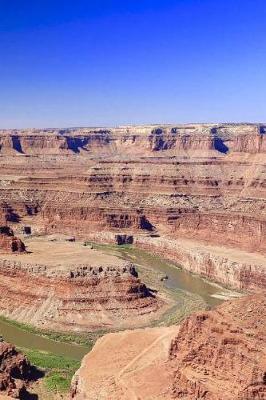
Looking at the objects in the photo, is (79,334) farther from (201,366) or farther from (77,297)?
(201,366)

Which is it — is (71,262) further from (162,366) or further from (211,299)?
(162,366)

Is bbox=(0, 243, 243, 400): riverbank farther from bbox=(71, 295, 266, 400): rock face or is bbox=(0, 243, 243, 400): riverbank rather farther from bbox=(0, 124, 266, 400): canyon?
bbox=(71, 295, 266, 400): rock face

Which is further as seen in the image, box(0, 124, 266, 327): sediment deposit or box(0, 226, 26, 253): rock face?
box(0, 226, 26, 253): rock face

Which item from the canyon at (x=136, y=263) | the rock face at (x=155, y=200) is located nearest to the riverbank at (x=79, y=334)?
the canyon at (x=136, y=263)

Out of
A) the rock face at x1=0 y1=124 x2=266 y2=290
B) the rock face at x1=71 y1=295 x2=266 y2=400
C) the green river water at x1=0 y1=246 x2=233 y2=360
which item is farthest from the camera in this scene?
the rock face at x1=0 y1=124 x2=266 y2=290

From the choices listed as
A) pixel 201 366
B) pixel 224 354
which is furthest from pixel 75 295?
pixel 224 354

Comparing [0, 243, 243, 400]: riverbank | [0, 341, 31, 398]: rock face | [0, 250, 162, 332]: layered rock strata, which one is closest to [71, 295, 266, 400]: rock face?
[0, 341, 31, 398]: rock face
